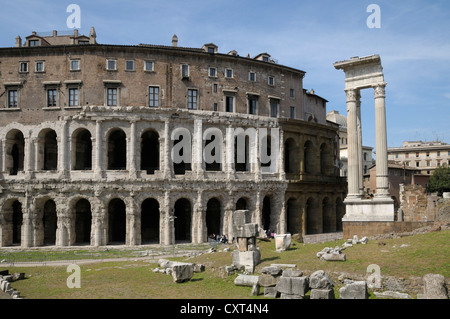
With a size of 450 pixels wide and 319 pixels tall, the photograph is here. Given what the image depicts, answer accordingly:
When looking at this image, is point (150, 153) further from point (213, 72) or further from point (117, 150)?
point (213, 72)

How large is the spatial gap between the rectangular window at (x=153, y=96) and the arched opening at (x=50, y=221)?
12836 mm

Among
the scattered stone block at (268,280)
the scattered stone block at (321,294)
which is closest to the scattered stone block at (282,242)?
the scattered stone block at (268,280)

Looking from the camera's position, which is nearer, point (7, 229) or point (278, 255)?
point (278, 255)

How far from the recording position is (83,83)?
36594mm

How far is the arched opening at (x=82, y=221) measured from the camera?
37.8 metres

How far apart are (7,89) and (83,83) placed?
23.4 ft

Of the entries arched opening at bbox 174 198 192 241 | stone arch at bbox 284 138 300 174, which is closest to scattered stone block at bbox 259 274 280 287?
arched opening at bbox 174 198 192 241

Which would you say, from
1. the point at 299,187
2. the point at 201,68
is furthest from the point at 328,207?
the point at 201,68

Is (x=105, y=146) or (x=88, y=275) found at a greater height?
(x=105, y=146)

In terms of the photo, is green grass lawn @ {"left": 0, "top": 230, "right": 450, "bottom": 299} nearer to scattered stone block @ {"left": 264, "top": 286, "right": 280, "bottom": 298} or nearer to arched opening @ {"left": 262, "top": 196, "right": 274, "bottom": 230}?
scattered stone block @ {"left": 264, "top": 286, "right": 280, "bottom": 298}

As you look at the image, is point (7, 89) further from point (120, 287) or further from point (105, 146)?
point (120, 287)

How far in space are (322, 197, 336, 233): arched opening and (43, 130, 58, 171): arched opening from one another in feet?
93.9

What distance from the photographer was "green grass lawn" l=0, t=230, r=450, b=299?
15719mm

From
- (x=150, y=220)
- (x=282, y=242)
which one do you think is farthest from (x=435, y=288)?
(x=150, y=220)
